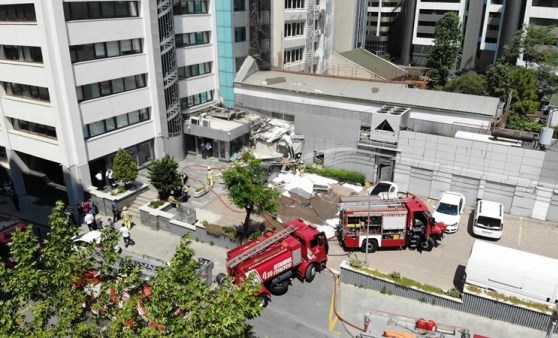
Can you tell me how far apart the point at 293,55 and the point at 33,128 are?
105 ft

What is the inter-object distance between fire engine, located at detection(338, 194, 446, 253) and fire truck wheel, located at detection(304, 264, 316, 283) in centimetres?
331

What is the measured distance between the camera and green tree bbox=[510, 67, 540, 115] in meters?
46.7

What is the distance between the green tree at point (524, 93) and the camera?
4672 cm

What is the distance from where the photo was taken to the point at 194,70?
137 feet

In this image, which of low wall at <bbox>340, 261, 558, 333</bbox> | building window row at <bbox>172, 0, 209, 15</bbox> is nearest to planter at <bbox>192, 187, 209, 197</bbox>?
low wall at <bbox>340, 261, 558, 333</bbox>

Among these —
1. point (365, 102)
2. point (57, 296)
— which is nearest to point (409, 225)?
point (365, 102)

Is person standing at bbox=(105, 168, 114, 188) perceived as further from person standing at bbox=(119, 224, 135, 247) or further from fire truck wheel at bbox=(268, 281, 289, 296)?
fire truck wheel at bbox=(268, 281, 289, 296)

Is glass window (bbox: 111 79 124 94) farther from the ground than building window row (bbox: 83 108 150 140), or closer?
farther from the ground

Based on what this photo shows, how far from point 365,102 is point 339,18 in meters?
36.3

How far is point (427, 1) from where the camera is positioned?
8819 centimetres

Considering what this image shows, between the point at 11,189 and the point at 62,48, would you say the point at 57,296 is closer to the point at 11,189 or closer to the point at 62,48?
the point at 62,48

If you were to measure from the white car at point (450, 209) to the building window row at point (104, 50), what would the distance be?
2531 centimetres

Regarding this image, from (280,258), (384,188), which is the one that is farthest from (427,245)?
(280,258)

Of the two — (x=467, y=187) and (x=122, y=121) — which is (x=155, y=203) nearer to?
(x=122, y=121)
